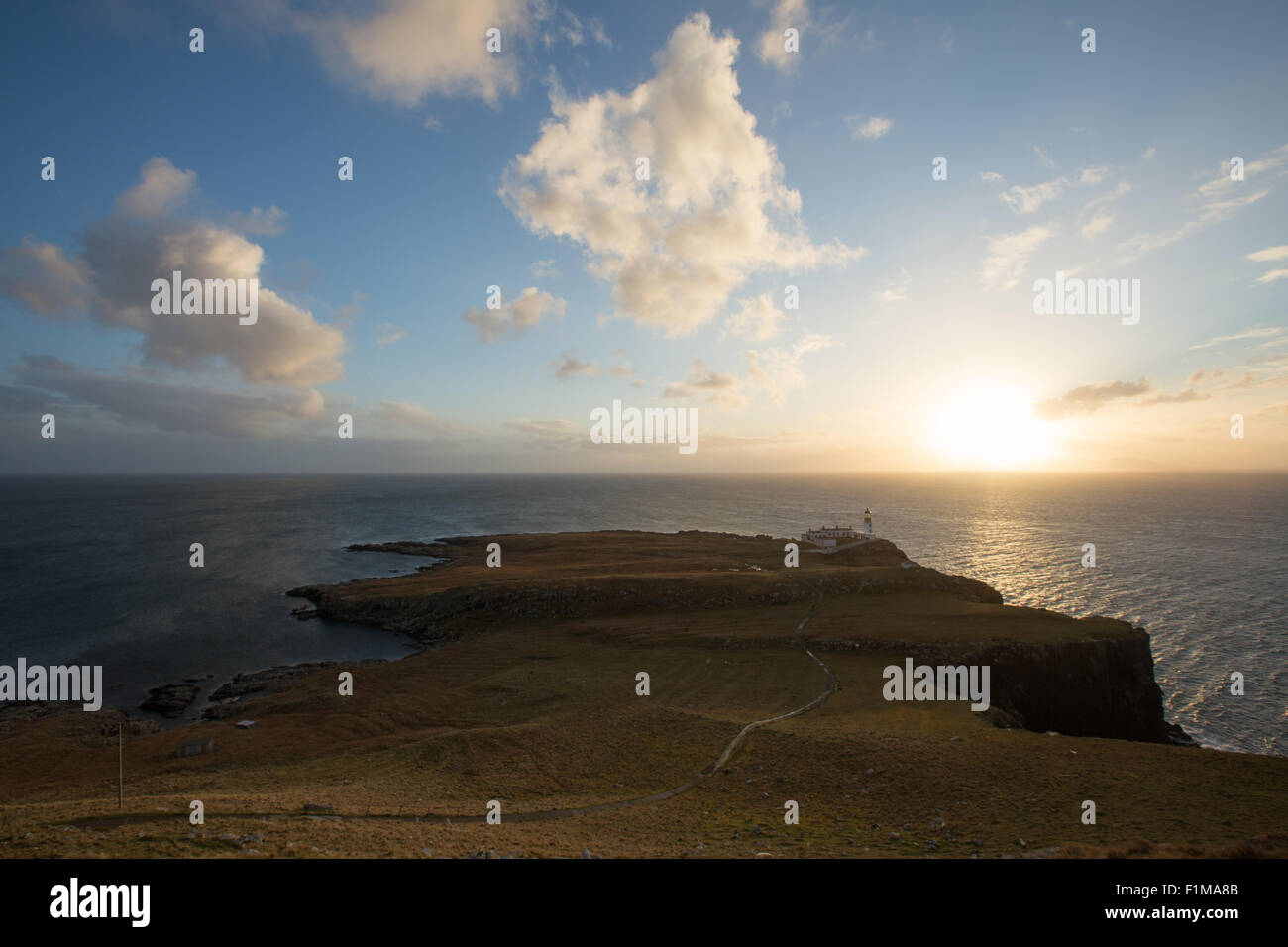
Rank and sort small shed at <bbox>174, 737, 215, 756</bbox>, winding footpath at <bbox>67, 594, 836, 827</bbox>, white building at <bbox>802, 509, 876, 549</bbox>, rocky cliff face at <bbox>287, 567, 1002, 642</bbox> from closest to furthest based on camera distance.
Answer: winding footpath at <bbox>67, 594, 836, 827</bbox> → small shed at <bbox>174, 737, 215, 756</bbox> → rocky cliff face at <bbox>287, 567, 1002, 642</bbox> → white building at <bbox>802, 509, 876, 549</bbox>

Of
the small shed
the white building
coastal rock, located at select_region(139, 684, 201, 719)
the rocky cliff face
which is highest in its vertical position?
the white building

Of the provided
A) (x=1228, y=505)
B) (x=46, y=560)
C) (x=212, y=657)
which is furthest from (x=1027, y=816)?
(x=1228, y=505)

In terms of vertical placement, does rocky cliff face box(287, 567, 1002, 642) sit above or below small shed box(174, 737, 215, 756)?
above

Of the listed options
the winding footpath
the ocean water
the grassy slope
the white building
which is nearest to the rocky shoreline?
the grassy slope

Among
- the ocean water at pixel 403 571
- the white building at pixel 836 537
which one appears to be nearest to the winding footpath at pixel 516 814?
the ocean water at pixel 403 571

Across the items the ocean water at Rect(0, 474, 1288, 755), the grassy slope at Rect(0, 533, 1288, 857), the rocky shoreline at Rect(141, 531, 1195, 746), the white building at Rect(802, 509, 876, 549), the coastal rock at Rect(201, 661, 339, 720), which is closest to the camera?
the grassy slope at Rect(0, 533, 1288, 857)

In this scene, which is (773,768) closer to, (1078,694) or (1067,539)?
(1078,694)

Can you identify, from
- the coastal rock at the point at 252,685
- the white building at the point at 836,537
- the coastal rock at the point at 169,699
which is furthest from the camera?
the white building at the point at 836,537

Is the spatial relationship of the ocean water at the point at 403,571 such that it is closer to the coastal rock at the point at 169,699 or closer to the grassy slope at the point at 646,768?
the coastal rock at the point at 169,699

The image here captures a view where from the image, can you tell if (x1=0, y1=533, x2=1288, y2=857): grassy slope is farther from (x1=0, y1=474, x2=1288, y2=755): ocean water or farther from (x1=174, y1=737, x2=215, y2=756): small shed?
(x1=0, y1=474, x2=1288, y2=755): ocean water
